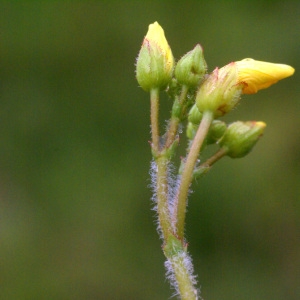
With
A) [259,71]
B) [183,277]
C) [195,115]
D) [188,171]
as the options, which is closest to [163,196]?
[188,171]

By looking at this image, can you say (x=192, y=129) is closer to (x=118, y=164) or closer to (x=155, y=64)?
(x=155, y=64)

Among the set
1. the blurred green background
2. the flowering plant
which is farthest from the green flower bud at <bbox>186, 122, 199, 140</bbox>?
the blurred green background

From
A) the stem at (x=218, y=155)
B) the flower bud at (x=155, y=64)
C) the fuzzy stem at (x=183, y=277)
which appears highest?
the flower bud at (x=155, y=64)

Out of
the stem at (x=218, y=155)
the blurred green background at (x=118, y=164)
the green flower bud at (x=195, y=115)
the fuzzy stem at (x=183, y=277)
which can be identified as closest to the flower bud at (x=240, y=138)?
the stem at (x=218, y=155)

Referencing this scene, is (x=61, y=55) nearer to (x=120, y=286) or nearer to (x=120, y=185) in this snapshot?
(x=120, y=185)

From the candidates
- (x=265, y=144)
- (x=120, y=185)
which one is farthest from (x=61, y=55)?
(x=265, y=144)

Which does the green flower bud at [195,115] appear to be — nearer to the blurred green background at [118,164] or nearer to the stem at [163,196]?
the stem at [163,196]

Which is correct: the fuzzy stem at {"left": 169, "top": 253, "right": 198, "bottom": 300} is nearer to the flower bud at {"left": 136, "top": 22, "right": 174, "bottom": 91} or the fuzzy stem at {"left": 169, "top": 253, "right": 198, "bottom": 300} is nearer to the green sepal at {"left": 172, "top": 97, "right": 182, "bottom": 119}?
the green sepal at {"left": 172, "top": 97, "right": 182, "bottom": 119}
